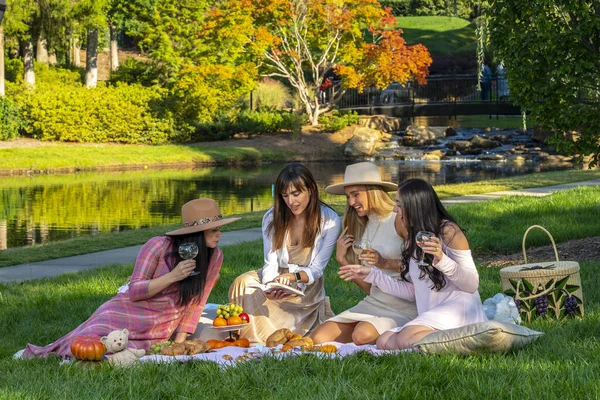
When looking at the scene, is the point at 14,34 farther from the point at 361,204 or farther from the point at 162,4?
the point at 361,204

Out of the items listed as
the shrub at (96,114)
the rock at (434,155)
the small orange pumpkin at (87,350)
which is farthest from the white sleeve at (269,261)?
the rock at (434,155)

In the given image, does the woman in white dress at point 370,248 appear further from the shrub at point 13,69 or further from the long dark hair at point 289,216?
the shrub at point 13,69

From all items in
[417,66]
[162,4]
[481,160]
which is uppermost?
[162,4]

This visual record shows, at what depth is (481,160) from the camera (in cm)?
3347

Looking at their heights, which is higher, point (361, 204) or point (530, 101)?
point (530, 101)

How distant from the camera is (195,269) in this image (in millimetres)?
6445

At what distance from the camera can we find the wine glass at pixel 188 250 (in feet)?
19.7

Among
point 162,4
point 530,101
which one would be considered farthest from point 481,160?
point 530,101

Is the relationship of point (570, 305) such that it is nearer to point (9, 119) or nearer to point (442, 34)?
point (9, 119)

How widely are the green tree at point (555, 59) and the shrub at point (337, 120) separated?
84.6ft

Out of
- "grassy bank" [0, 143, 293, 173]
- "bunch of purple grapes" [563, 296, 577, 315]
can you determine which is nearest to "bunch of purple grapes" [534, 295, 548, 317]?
"bunch of purple grapes" [563, 296, 577, 315]

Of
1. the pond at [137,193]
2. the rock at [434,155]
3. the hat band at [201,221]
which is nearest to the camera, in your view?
the hat band at [201,221]

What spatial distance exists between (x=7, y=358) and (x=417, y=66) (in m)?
31.0

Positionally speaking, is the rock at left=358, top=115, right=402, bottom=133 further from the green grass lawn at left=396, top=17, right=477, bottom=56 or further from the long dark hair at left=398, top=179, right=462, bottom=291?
the long dark hair at left=398, top=179, right=462, bottom=291
